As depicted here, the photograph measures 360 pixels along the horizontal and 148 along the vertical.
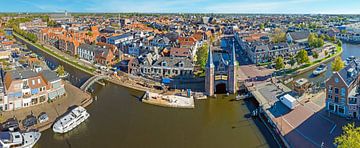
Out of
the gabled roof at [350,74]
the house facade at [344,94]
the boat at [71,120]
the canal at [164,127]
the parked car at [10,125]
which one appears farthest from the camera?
the gabled roof at [350,74]

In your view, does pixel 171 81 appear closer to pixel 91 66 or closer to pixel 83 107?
pixel 83 107

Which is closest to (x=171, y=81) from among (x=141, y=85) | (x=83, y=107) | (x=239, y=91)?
(x=141, y=85)

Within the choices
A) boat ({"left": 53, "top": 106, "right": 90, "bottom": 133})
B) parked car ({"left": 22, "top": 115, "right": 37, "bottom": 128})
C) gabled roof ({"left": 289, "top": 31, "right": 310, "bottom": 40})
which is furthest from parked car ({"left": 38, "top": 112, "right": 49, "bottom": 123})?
gabled roof ({"left": 289, "top": 31, "right": 310, "bottom": 40})

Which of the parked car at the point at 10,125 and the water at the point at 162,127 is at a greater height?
the parked car at the point at 10,125

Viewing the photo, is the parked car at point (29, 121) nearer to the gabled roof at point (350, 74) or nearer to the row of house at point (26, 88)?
the row of house at point (26, 88)

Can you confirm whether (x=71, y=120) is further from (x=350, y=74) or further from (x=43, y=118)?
(x=350, y=74)

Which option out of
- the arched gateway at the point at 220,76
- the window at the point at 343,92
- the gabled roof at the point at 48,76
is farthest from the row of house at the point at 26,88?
the window at the point at 343,92
